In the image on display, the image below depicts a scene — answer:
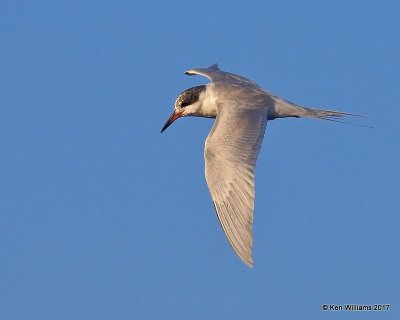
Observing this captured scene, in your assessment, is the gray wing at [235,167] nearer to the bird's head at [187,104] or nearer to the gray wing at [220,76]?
the bird's head at [187,104]

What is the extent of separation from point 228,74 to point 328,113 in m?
2.72

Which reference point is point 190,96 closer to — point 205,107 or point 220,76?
point 205,107

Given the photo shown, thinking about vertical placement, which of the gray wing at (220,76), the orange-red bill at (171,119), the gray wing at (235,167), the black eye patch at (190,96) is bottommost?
the gray wing at (235,167)

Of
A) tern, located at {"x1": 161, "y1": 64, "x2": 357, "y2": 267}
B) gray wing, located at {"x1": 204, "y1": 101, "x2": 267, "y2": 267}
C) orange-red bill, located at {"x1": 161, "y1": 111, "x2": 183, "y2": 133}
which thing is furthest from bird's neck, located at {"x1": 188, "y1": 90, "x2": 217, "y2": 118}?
gray wing, located at {"x1": 204, "y1": 101, "x2": 267, "y2": 267}

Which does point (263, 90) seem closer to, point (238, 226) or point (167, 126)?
point (167, 126)

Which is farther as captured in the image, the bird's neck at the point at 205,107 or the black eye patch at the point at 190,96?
the black eye patch at the point at 190,96

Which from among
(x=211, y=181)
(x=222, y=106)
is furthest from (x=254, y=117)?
(x=211, y=181)

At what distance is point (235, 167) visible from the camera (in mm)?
17266

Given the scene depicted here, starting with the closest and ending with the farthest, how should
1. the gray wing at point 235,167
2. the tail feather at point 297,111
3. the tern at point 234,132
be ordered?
the gray wing at point 235,167 < the tern at point 234,132 < the tail feather at point 297,111

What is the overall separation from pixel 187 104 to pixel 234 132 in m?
2.94

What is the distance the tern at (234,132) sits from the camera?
16312 mm

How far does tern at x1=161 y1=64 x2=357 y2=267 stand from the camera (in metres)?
16.3

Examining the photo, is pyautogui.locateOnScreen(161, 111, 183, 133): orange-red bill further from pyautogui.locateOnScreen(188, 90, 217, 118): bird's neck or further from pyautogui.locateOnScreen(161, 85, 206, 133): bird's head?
pyautogui.locateOnScreen(188, 90, 217, 118): bird's neck

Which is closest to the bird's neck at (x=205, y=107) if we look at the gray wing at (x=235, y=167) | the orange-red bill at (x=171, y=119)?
the orange-red bill at (x=171, y=119)
